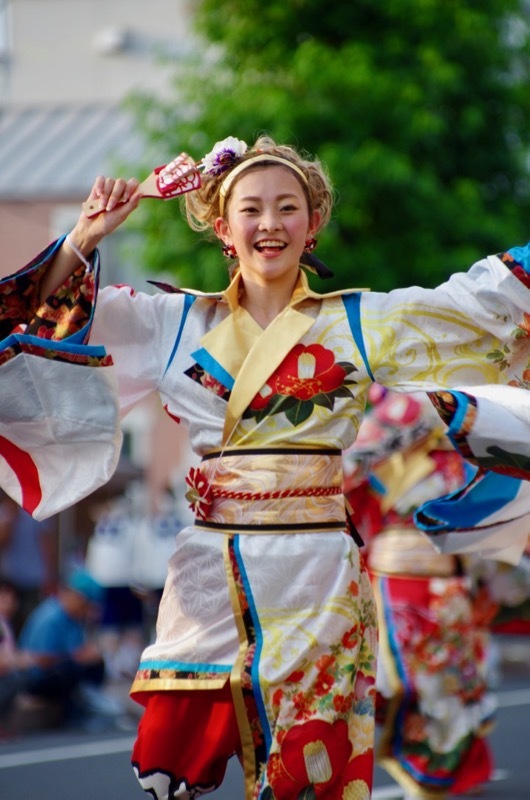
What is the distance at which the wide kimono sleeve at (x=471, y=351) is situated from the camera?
374cm

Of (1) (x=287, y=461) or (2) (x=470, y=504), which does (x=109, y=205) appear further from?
(2) (x=470, y=504)

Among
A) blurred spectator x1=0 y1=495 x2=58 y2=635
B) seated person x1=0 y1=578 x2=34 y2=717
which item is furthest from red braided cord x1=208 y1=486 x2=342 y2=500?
blurred spectator x1=0 y1=495 x2=58 y2=635

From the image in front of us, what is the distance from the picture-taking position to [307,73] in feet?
44.3

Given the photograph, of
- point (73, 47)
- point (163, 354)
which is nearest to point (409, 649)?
point (163, 354)

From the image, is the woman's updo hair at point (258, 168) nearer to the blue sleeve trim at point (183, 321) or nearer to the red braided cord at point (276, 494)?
the blue sleeve trim at point (183, 321)

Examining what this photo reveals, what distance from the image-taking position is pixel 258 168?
3.90 metres

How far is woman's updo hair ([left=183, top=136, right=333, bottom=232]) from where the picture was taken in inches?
156

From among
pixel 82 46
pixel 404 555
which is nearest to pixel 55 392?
pixel 404 555

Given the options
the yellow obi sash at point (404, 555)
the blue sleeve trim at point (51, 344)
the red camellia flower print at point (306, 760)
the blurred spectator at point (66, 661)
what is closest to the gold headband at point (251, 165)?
the blue sleeve trim at point (51, 344)

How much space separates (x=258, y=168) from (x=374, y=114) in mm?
9963

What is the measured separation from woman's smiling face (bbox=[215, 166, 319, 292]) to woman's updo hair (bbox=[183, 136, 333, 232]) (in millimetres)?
40

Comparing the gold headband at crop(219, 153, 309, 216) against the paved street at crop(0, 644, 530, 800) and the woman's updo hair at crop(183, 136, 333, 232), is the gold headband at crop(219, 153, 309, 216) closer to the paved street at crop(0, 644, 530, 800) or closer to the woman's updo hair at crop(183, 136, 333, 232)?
the woman's updo hair at crop(183, 136, 333, 232)

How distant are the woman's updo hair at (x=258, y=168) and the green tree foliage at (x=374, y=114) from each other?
9018 millimetres

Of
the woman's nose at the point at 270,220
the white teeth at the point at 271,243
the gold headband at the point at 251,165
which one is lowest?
the white teeth at the point at 271,243
